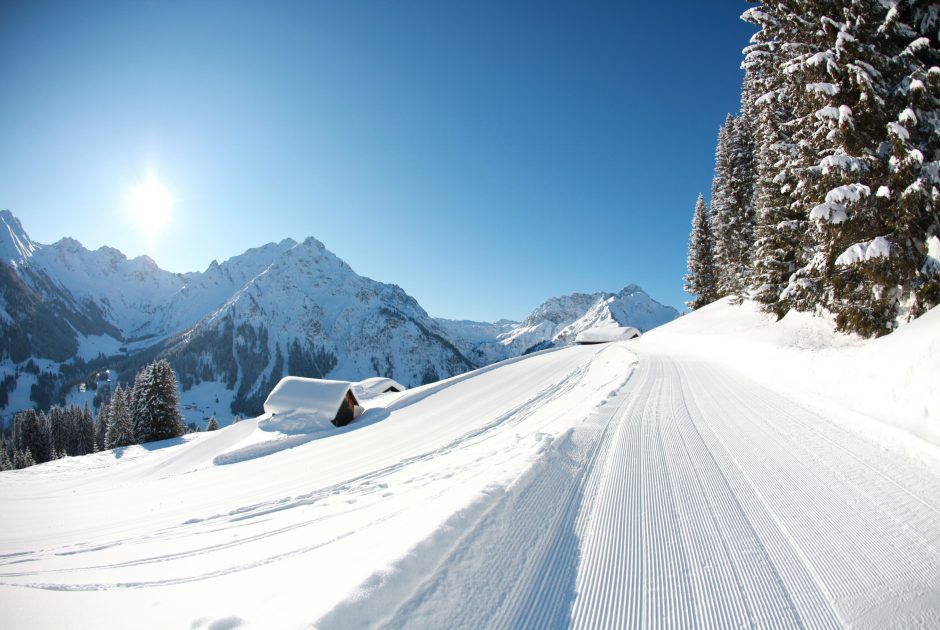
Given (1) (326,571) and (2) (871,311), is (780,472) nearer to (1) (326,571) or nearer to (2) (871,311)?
(1) (326,571)

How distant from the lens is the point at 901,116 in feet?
26.5

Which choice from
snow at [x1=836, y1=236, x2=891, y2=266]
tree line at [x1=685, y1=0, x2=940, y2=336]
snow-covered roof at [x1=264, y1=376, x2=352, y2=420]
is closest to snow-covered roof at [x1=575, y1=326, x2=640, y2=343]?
snow-covered roof at [x1=264, y1=376, x2=352, y2=420]

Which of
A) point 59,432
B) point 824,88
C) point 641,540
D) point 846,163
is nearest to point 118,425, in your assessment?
point 59,432

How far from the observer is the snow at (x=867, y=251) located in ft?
27.5

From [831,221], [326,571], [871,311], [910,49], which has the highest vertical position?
[910,49]

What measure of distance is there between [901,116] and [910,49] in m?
1.71

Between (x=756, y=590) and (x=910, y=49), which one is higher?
(x=910, y=49)

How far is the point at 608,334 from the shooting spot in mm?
50219

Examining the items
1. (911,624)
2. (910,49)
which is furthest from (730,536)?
(910,49)

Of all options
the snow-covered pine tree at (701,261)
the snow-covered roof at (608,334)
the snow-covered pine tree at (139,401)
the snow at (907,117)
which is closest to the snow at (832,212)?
the snow at (907,117)

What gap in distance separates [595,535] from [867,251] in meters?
10.0

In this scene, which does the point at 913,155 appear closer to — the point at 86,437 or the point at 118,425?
the point at 118,425

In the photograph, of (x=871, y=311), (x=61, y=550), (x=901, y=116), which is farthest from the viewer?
(x=871, y=311)

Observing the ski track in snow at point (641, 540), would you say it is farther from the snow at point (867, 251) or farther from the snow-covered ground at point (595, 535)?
the snow at point (867, 251)
